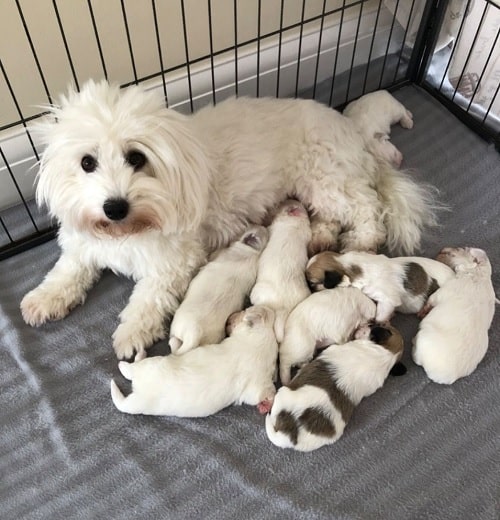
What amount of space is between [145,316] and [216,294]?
23 centimetres

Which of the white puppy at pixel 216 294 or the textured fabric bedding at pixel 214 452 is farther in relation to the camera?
the white puppy at pixel 216 294

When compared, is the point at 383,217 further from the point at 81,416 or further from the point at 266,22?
the point at 81,416

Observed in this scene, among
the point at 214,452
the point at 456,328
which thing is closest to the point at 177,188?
the point at 214,452

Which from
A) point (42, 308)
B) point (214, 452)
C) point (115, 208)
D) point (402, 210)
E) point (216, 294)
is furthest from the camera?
point (402, 210)

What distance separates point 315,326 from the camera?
5.32ft

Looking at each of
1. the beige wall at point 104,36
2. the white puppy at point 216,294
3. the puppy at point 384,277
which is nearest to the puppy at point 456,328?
the puppy at point 384,277

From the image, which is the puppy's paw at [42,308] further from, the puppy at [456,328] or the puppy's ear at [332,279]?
the puppy at [456,328]

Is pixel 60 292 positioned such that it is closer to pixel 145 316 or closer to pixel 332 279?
pixel 145 316

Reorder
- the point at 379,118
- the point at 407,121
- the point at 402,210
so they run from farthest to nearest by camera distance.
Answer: the point at 407,121, the point at 379,118, the point at 402,210

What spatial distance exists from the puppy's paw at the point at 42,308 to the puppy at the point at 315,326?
69 cm

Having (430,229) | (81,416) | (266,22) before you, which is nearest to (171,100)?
(266,22)

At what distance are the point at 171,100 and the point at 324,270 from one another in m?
1.00

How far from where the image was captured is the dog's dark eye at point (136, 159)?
57.9 inches

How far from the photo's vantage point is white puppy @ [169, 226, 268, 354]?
1.64 metres
